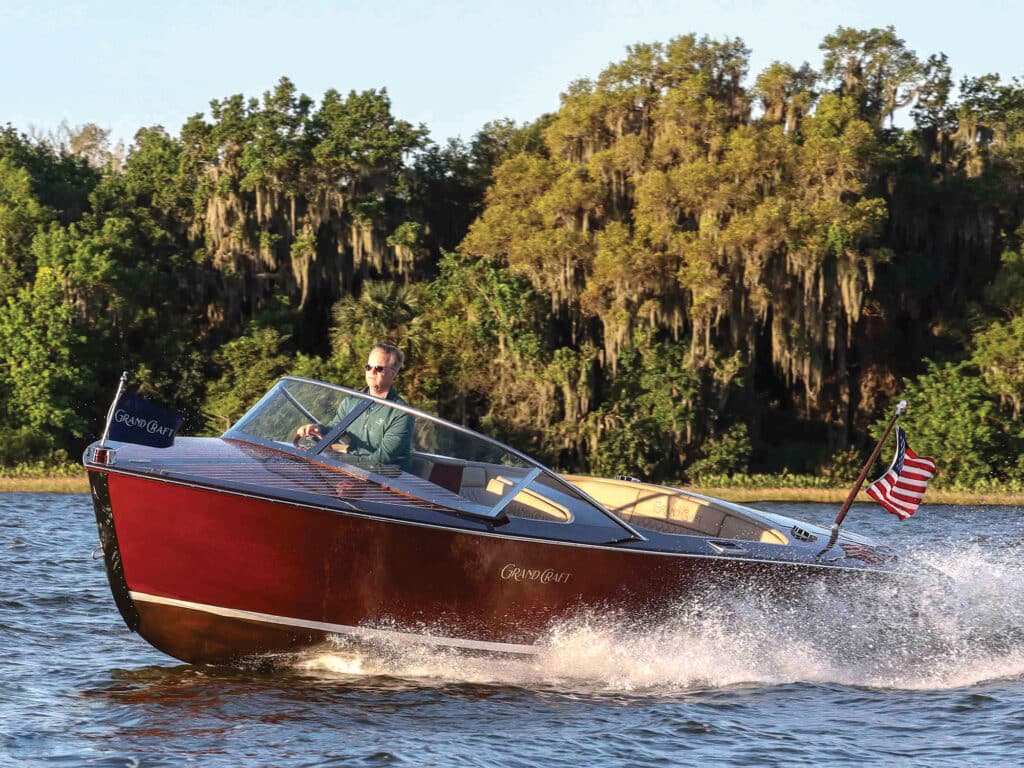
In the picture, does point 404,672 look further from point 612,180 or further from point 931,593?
point 612,180

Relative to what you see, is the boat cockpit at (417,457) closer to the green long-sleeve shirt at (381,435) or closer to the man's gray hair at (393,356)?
the green long-sleeve shirt at (381,435)

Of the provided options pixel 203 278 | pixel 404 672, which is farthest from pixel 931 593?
pixel 203 278

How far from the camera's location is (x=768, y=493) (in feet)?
109

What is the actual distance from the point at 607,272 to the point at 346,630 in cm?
2575

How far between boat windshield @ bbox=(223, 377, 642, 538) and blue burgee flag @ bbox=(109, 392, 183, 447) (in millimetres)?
910

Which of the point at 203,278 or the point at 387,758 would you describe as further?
the point at 203,278

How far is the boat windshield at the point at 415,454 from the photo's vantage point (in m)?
9.79

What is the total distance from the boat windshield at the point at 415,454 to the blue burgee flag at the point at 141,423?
0.91m

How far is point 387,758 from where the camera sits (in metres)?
8.13

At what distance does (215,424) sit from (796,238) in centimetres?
1642

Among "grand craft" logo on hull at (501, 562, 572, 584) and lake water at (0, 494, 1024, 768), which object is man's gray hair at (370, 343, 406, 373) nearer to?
"grand craft" logo on hull at (501, 562, 572, 584)

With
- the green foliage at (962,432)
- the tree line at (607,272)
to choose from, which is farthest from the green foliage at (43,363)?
the green foliage at (962,432)

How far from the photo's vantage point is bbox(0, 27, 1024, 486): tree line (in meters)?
35.0

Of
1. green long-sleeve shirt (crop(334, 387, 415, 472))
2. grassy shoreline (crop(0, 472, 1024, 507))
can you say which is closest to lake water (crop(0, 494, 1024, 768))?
green long-sleeve shirt (crop(334, 387, 415, 472))
